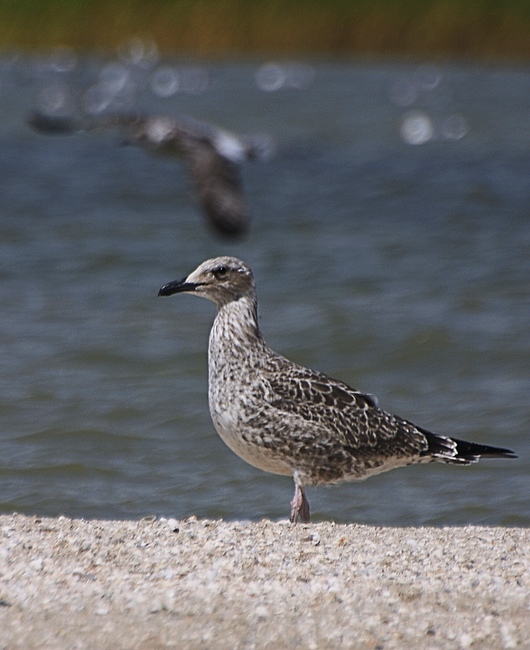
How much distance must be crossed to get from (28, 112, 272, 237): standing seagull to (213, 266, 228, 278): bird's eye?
93.5 inches

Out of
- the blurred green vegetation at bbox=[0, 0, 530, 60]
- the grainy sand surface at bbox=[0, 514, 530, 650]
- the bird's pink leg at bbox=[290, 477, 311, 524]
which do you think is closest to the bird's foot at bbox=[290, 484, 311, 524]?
the bird's pink leg at bbox=[290, 477, 311, 524]

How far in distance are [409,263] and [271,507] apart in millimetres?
6572

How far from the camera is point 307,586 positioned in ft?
15.7

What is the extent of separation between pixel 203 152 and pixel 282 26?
2804 cm

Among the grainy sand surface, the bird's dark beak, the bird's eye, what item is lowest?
the grainy sand surface

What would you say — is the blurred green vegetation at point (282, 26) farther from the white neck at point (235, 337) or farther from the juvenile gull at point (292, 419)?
the juvenile gull at point (292, 419)

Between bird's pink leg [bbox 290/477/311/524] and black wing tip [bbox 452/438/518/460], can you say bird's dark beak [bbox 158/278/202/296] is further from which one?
black wing tip [bbox 452/438/518/460]

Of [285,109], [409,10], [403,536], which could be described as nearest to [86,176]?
[285,109]

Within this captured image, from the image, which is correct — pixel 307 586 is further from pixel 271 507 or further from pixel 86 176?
pixel 86 176

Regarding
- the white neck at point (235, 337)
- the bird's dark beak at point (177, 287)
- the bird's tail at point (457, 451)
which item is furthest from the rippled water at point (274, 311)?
the bird's dark beak at point (177, 287)

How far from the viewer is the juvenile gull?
6148 millimetres

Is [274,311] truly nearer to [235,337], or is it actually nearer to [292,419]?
[235,337]

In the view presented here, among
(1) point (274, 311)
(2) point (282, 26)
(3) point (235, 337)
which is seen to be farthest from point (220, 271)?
(2) point (282, 26)

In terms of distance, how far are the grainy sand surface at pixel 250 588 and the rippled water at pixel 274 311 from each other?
1.52m
